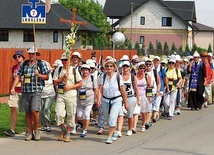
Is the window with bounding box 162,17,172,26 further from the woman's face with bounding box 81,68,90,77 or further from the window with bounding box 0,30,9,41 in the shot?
the woman's face with bounding box 81,68,90,77

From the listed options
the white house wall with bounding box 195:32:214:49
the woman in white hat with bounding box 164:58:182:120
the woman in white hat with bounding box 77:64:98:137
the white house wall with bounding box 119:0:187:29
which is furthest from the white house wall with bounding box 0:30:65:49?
the white house wall with bounding box 195:32:214:49

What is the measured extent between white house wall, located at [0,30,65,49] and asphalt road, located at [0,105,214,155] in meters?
38.5

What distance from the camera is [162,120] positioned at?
17297 mm

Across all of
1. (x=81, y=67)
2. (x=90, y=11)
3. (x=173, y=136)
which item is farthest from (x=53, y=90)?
(x=90, y=11)

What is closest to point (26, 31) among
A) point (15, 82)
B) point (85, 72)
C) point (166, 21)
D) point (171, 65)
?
point (166, 21)

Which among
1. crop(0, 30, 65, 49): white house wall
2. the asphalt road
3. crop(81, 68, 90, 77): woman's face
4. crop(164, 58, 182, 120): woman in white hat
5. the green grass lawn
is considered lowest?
the asphalt road

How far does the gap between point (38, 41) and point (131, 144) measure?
4221 centimetres

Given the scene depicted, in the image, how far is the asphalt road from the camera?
37.4ft

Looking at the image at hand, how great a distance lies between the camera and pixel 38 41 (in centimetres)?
5391

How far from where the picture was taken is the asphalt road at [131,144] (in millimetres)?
11398

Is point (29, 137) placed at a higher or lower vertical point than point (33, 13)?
lower

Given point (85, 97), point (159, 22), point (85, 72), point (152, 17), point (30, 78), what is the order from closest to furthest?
point (30, 78)
point (85, 97)
point (85, 72)
point (152, 17)
point (159, 22)

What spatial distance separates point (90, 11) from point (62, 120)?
66674mm

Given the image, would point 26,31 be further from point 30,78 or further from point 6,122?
point 30,78
